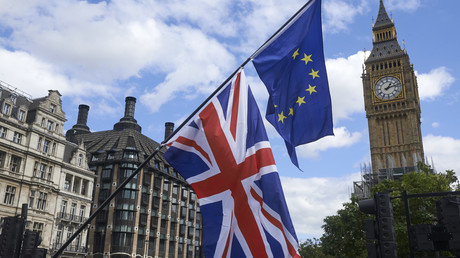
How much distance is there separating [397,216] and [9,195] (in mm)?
43060

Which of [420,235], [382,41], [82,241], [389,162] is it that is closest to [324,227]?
[82,241]

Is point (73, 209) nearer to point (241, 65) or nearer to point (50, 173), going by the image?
point (50, 173)

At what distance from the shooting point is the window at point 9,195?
49.6m

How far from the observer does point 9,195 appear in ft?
163

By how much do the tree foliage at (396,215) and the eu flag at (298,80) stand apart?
91.6ft

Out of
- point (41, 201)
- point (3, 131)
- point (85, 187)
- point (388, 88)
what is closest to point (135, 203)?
point (85, 187)

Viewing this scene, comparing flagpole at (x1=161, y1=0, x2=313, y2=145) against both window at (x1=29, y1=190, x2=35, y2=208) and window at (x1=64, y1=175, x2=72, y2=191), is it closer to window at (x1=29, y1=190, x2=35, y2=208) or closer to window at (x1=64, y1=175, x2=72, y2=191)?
window at (x1=29, y1=190, x2=35, y2=208)

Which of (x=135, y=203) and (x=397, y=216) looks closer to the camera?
(x=397, y=216)

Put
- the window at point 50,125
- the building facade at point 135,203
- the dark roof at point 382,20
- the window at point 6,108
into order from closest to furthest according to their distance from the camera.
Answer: the window at point 6,108, the window at point 50,125, the building facade at point 135,203, the dark roof at point 382,20

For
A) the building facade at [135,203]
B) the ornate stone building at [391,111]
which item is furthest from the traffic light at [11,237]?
the ornate stone building at [391,111]

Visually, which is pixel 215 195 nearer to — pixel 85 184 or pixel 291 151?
pixel 291 151

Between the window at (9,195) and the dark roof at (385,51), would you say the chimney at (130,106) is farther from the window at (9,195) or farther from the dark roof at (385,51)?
the dark roof at (385,51)

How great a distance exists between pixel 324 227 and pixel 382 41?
296 ft

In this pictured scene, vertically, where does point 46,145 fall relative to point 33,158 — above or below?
above
